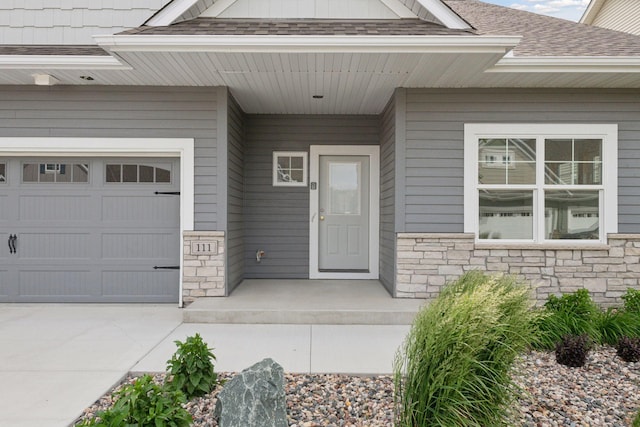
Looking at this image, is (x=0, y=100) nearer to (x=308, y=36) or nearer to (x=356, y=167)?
(x=308, y=36)

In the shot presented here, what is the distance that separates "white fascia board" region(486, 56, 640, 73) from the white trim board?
3822mm

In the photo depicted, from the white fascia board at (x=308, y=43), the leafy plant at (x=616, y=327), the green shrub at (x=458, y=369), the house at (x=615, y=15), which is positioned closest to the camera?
the green shrub at (x=458, y=369)

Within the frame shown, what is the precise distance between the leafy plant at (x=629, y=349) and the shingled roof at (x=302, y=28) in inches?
129

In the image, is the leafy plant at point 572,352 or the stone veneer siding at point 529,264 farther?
the stone veneer siding at point 529,264

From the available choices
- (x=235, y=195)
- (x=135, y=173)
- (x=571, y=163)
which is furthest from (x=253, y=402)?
(x=571, y=163)

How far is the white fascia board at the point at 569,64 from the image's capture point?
16.2 ft

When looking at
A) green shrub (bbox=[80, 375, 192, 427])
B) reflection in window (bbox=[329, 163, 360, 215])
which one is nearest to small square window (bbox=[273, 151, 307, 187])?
reflection in window (bbox=[329, 163, 360, 215])

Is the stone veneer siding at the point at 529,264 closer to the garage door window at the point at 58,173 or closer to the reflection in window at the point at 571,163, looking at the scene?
the reflection in window at the point at 571,163

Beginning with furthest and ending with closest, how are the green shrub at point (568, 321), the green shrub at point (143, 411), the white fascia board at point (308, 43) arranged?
the white fascia board at point (308, 43), the green shrub at point (568, 321), the green shrub at point (143, 411)

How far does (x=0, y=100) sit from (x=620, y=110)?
7.90 metres

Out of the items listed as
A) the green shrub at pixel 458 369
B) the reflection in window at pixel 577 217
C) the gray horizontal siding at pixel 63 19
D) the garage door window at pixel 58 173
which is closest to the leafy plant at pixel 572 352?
the green shrub at pixel 458 369

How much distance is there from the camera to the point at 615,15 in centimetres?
1020

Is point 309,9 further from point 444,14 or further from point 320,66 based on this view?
point 444,14

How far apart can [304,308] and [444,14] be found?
3.66 m
